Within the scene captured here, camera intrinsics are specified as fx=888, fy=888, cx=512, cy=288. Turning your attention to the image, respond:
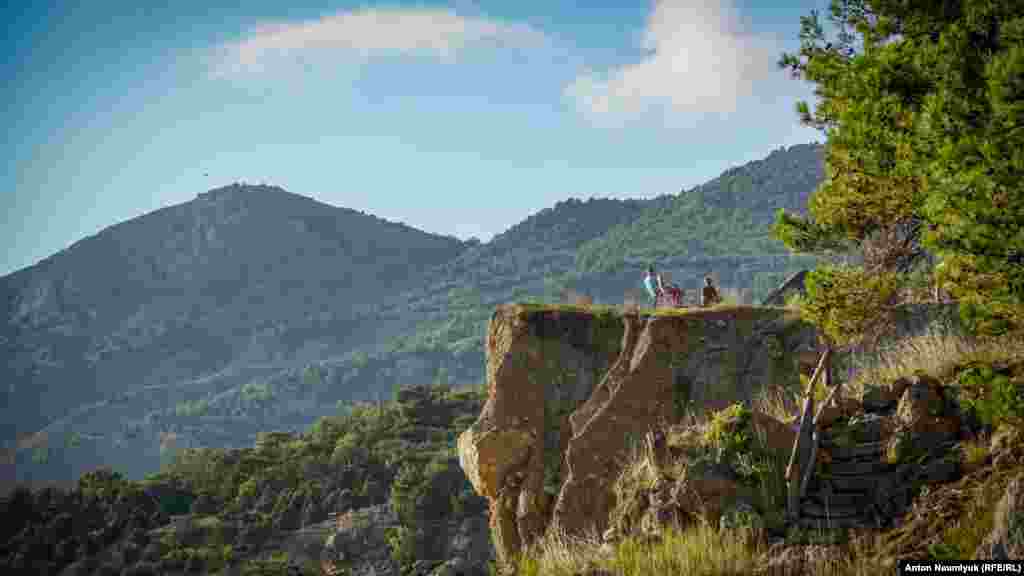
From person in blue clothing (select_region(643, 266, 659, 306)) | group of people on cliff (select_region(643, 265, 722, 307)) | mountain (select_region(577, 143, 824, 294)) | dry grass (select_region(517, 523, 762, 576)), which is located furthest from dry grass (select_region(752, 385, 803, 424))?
mountain (select_region(577, 143, 824, 294))

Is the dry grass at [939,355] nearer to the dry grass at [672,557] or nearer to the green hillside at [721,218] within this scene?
the dry grass at [672,557]

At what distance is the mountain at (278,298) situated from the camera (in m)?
103

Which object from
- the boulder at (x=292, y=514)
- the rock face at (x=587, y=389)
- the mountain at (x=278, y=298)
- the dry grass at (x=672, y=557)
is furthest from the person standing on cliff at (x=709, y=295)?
the mountain at (x=278, y=298)

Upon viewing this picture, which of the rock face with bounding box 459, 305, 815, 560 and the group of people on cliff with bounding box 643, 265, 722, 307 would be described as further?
the group of people on cliff with bounding box 643, 265, 722, 307

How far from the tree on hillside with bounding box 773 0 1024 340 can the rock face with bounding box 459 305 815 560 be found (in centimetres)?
377

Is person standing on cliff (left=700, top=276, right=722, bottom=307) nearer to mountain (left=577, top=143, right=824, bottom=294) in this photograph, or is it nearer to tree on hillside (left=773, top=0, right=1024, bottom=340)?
tree on hillside (left=773, top=0, right=1024, bottom=340)

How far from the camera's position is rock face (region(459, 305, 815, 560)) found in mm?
13195

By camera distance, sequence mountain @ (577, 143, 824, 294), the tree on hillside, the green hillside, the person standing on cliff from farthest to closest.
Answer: the green hillside, mountain @ (577, 143, 824, 294), the person standing on cliff, the tree on hillside

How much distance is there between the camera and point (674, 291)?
61.5ft

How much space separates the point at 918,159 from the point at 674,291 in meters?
11.1

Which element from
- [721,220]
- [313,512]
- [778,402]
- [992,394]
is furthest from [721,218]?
[992,394]

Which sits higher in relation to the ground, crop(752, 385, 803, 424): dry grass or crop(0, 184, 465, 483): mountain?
crop(0, 184, 465, 483): mountain

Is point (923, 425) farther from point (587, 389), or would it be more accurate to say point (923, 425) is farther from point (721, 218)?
point (721, 218)

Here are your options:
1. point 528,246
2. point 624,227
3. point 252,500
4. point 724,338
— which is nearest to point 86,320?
point 528,246
